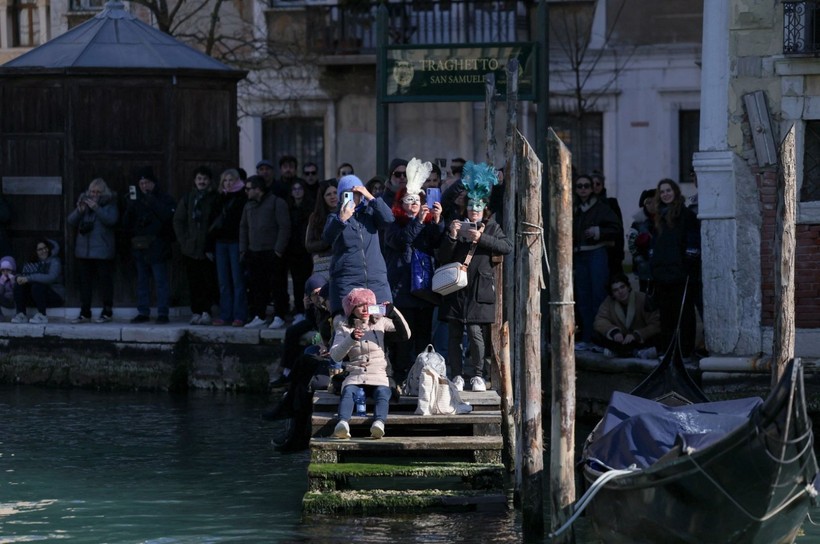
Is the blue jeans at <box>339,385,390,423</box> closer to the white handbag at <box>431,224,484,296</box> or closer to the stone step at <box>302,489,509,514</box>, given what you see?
the stone step at <box>302,489,509,514</box>

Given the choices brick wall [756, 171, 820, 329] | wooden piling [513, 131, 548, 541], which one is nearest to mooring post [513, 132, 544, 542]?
wooden piling [513, 131, 548, 541]

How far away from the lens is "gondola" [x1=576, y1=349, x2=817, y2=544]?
9.17 m

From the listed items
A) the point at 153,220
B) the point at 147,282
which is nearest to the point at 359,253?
the point at 153,220

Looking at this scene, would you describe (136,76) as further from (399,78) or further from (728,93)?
Answer: (728,93)

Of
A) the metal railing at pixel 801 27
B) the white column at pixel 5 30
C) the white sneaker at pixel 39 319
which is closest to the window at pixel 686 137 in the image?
the metal railing at pixel 801 27

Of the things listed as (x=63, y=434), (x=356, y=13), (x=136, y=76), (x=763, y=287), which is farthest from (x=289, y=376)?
(x=356, y=13)

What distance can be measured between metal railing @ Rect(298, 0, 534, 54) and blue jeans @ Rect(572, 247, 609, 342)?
9.54 m

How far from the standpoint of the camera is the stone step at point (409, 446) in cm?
1166

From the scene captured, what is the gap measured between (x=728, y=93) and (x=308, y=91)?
486 inches

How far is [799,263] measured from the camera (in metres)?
14.8

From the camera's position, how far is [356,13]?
25609mm

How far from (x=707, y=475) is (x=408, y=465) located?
2.88 metres

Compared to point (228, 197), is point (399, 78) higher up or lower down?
higher up

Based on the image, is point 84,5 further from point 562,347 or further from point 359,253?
point 562,347
